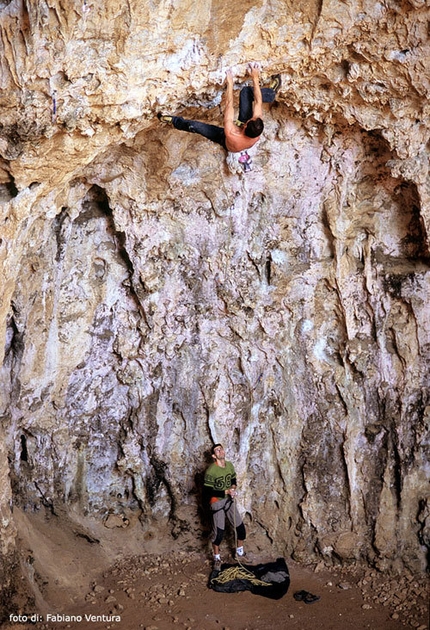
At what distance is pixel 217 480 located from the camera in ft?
28.6

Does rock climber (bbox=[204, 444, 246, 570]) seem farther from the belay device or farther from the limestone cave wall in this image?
the belay device

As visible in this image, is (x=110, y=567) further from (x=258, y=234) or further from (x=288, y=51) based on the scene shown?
(x=288, y=51)

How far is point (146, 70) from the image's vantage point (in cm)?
634

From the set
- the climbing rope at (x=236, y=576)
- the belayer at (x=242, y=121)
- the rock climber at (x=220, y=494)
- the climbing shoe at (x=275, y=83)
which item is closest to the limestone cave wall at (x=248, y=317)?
the climbing shoe at (x=275, y=83)

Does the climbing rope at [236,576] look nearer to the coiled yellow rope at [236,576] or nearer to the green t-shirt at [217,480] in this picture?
the coiled yellow rope at [236,576]

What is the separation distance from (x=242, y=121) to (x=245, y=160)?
167 centimetres

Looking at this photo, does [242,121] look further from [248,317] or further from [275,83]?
[248,317]

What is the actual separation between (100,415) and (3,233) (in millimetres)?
3151

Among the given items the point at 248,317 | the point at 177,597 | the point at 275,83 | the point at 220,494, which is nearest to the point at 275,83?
the point at 275,83

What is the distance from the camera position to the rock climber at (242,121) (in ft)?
20.0

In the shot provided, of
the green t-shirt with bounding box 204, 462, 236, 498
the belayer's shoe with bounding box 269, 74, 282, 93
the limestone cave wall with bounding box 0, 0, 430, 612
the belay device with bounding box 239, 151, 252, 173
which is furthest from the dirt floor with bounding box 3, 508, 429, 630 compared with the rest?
the belayer's shoe with bounding box 269, 74, 282, 93

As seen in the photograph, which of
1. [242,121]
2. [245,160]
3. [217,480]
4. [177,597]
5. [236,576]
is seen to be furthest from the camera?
[217,480]

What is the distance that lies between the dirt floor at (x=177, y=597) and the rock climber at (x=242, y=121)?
4.77m

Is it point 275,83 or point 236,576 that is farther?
point 236,576
